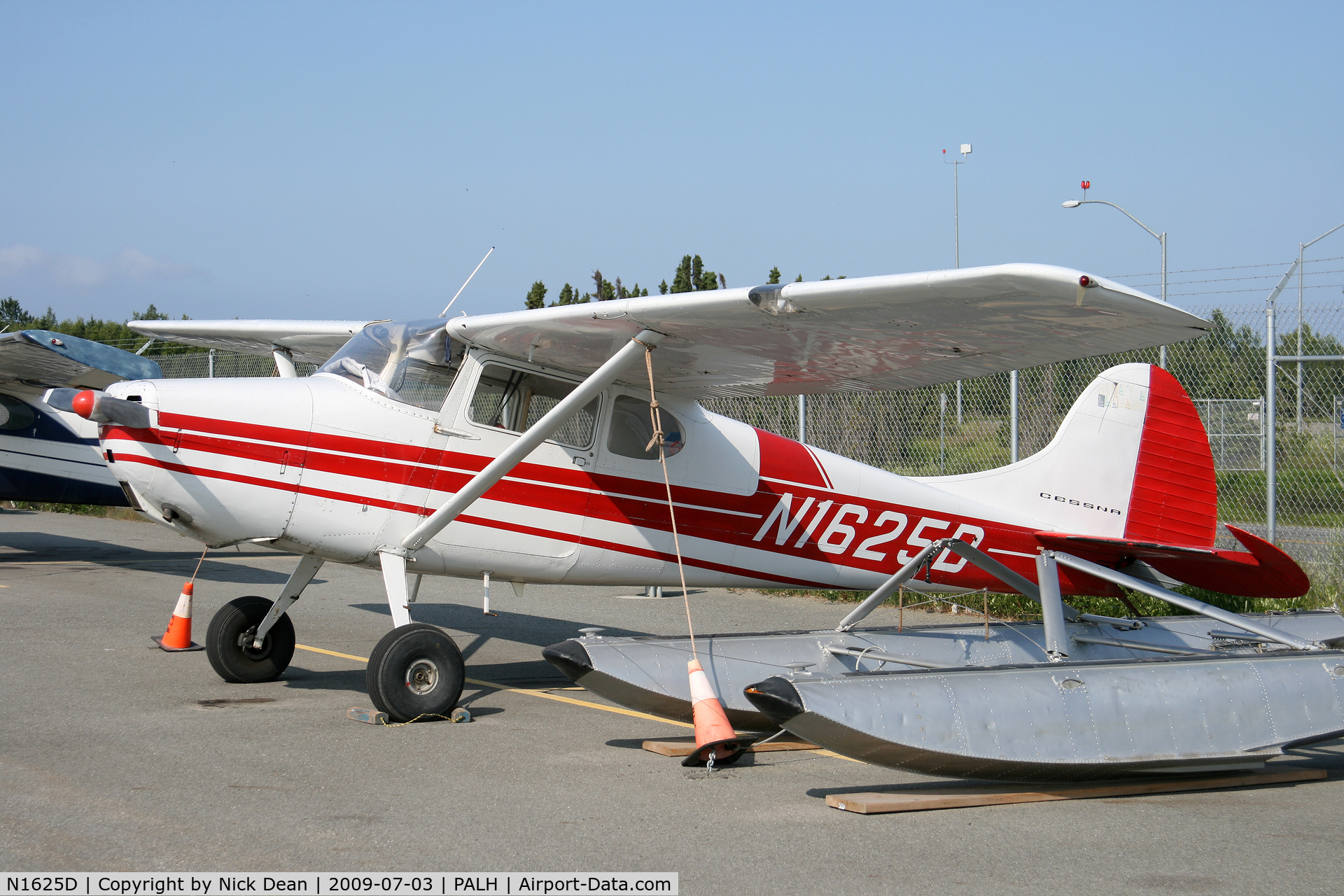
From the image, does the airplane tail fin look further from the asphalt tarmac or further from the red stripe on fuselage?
the asphalt tarmac

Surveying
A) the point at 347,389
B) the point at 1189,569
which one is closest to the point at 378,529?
the point at 347,389

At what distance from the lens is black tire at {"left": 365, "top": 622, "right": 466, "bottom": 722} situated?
19.9 ft

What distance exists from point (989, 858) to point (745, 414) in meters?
10.9

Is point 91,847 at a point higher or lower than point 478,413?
lower

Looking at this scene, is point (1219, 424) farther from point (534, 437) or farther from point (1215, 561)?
point (534, 437)

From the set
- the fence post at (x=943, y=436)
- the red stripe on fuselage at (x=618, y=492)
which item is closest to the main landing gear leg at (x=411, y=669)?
the red stripe on fuselage at (x=618, y=492)

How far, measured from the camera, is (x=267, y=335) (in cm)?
927

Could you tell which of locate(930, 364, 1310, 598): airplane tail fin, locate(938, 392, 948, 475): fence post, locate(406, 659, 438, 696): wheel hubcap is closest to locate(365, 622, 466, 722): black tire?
locate(406, 659, 438, 696): wheel hubcap

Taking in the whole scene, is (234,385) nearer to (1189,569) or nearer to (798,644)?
(798,644)

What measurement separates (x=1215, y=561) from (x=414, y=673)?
5303mm

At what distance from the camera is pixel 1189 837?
4.32 metres

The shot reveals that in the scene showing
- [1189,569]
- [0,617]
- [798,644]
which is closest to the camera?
[798,644]

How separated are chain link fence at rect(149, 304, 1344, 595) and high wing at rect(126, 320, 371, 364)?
3.31 metres
